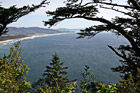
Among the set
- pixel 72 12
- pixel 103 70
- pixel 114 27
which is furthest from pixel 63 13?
pixel 103 70

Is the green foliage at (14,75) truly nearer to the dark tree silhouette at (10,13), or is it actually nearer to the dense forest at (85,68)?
the dense forest at (85,68)

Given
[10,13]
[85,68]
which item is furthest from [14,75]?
[10,13]

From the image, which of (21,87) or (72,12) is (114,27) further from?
(21,87)

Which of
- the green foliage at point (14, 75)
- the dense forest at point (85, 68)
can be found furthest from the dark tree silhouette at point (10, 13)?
the green foliage at point (14, 75)

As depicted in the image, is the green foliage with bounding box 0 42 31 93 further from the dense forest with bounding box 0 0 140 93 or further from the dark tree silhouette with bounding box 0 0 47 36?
the dark tree silhouette with bounding box 0 0 47 36

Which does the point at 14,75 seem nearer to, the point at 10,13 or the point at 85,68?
the point at 85,68

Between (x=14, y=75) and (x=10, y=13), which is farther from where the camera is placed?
(x=10, y=13)

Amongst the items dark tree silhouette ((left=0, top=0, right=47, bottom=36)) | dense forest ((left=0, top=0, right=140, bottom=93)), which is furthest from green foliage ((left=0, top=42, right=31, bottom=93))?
dark tree silhouette ((left=0, top=0, right=47, bottom=36))

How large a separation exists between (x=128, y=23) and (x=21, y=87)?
259 inches

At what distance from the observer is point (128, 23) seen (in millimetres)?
7500

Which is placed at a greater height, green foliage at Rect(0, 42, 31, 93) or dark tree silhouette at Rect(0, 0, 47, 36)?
dark tree silhouette at Rect(0, 0, 47, 36)

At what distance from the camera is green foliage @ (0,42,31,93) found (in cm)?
264

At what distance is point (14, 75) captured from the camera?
3145 mm

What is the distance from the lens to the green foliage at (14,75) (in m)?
2.64
